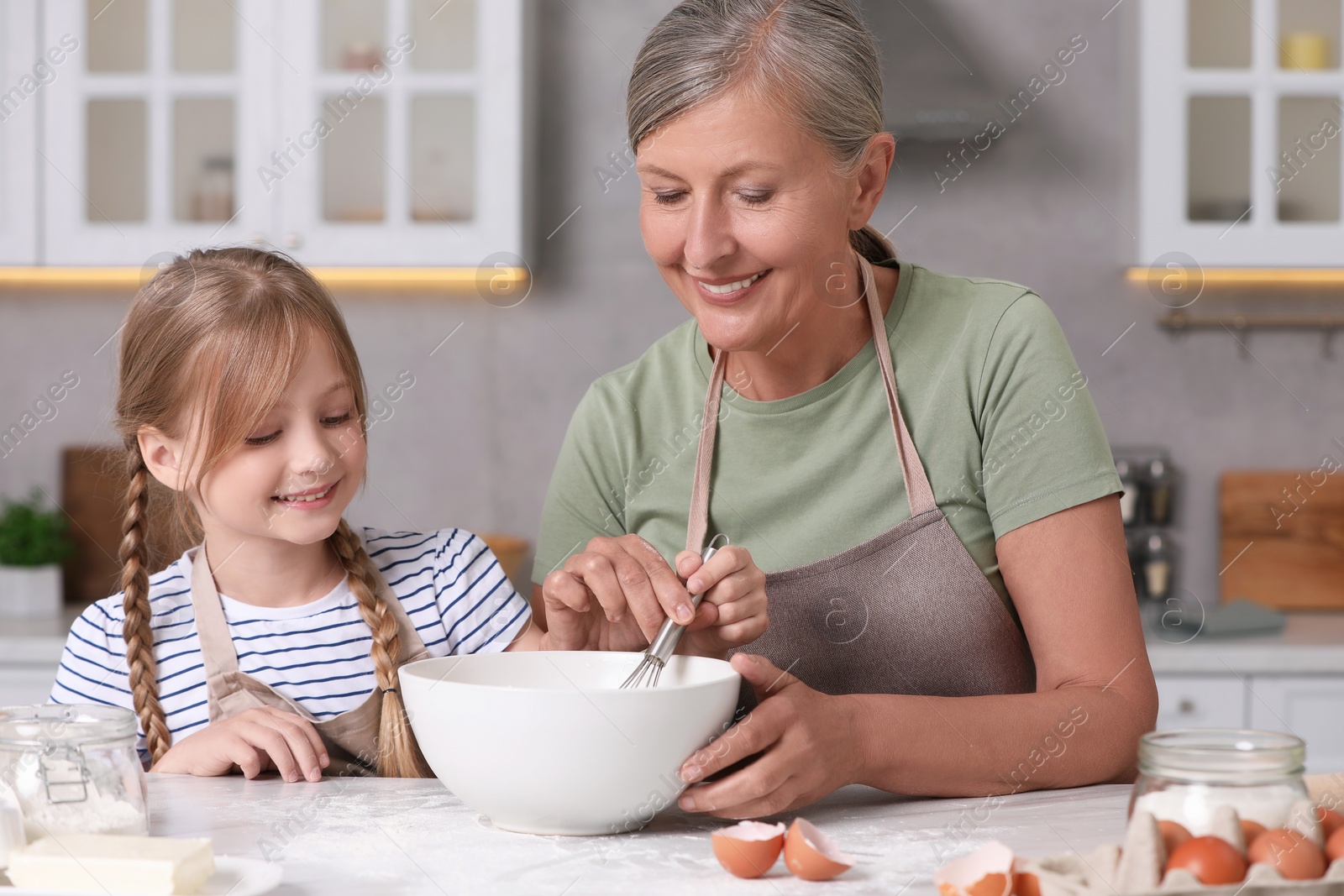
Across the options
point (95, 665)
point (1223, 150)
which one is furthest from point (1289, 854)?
point (1223, 150)

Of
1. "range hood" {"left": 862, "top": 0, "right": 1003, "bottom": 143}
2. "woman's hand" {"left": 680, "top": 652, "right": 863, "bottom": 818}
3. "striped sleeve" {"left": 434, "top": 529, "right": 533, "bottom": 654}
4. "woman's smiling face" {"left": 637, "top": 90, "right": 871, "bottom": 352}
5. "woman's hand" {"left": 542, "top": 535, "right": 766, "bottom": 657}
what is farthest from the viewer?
"range hood" {"left": 862, "top": 0, "right": 1003, "bottom": 143}

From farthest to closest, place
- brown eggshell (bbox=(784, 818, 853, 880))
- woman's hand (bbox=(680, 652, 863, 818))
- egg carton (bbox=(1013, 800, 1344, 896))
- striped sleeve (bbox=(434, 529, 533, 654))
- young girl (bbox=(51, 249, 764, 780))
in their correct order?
striped sleeve (bbox=(434, 529, 533, 654)), young girl (bbox=(51, 249, 764, 780)), woman's hand (bbox=(680, 652, 863, 818)), brown eggshell (bbox=(784, 818, 853, 880)), egg carton (bbox=(1013, 800, 1344, 896))

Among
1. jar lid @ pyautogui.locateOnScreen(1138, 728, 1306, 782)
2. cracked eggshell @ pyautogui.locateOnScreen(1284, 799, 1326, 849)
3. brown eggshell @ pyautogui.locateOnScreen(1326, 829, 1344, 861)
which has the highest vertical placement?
jar lid @ pyautogui.locateOnScreen(1138, 728, 1306, 782)

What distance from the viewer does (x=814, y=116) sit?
1107 mm

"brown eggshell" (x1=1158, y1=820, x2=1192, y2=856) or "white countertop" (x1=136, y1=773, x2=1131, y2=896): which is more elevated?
"brown eggshell" (x1=1158, y1=820, x2=1192, y2=856)

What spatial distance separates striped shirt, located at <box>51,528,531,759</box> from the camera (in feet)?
4.15

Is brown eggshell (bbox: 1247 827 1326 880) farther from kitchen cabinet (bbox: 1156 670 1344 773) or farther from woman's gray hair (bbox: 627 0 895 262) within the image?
kitchen cabinet (bbox: 1156 670 1344 773)

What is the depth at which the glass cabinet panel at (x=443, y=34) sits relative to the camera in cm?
247

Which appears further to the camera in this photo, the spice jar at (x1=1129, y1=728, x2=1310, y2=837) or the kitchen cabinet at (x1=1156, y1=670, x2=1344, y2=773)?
the kitchen cabinet at (x1=1156, y1=670, x2=1344, y2=773)

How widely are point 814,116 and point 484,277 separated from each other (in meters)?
1.68

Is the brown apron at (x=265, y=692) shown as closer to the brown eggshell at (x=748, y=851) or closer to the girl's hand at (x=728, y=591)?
the girl's hand at (x=728, y=591)

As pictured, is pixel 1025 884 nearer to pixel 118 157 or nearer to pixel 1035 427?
pixel 1035 427

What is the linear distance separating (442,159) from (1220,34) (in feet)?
4.92

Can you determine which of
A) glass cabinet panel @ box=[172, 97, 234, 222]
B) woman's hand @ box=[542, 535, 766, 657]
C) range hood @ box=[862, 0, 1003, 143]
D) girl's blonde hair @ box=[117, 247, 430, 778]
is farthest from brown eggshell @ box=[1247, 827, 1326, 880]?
glass cabinet panel @ box=[172, 97, 234, 222]
